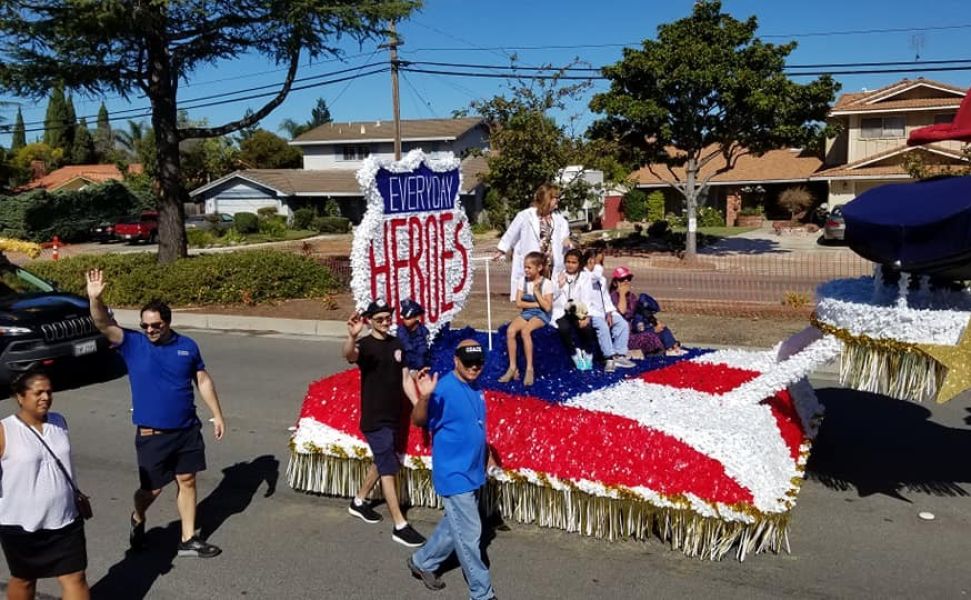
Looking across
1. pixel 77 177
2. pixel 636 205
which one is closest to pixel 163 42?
pixel 636 205

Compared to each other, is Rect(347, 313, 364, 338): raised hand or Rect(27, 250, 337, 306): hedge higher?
Rect(347, 313, 364, 338): raised hand

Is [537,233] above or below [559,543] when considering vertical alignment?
above

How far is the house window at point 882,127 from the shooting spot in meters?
39.7

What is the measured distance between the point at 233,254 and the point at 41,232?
3156cm

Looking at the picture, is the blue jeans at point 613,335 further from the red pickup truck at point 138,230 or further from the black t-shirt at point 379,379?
the red pickup truck at point 138,230

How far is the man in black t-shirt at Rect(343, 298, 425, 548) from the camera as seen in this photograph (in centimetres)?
600

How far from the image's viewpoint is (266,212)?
5272 cm

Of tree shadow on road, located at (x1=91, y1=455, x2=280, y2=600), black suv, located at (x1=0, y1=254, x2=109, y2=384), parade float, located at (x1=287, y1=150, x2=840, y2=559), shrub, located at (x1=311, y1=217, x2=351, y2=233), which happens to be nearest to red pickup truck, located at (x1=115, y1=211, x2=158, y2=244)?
shrub, located at (x1=311, y1=217, x2=351, y2=233)

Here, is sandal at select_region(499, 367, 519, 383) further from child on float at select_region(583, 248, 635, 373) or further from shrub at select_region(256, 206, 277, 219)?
shrub at select_region(256, 206, 277, 219)

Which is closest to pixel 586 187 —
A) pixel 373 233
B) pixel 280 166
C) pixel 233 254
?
pixel 233 254

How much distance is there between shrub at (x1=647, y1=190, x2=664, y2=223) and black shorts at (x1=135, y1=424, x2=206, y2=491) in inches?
1563

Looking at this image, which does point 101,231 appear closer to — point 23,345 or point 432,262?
point 23,345

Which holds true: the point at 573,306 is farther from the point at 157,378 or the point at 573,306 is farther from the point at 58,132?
the point at 58,132

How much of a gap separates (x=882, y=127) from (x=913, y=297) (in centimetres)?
3777
